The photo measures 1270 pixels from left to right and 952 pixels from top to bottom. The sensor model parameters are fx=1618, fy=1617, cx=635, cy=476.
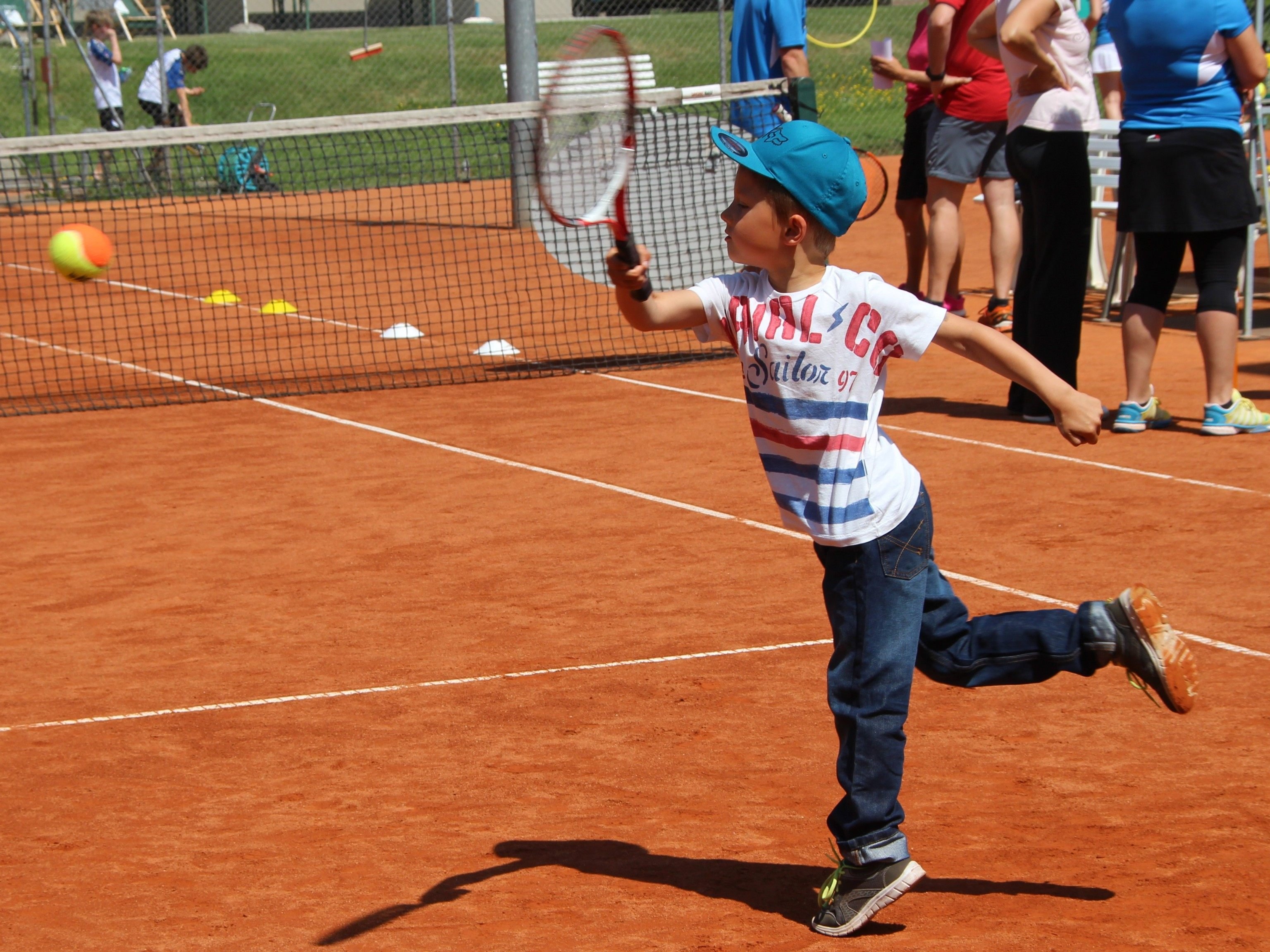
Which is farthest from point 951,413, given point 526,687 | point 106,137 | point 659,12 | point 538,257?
point 659,12

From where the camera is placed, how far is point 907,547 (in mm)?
3059

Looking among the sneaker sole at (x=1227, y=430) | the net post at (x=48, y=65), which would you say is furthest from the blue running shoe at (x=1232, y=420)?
the net post at (x=48, y=65)

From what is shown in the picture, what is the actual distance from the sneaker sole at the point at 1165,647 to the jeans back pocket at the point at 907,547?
46 cm

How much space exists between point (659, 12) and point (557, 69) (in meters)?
23.8

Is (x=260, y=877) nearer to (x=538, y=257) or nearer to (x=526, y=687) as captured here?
(x=526, y=687)

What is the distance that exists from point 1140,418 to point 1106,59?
733 cm

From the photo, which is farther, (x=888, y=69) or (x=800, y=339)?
(x=888, y=69)

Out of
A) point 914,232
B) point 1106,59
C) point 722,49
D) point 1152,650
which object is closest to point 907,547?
point 1152,650

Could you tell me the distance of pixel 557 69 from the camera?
3.87 m

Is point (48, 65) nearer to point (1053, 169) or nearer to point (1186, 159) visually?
point (1053, 169)

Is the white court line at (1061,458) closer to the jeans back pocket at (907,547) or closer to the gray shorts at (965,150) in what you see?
the gray shorts at (965,150)

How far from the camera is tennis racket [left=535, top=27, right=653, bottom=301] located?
12.1 ft

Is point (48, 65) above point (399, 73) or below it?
below

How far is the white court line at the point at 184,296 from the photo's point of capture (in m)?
11.8
